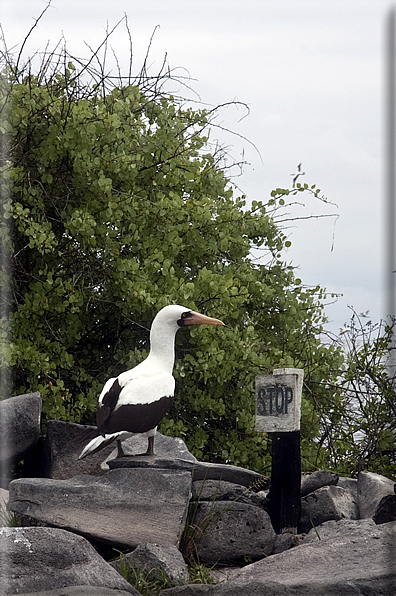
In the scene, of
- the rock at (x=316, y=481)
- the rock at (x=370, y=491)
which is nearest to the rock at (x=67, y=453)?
the rock at (x=316, y=481)

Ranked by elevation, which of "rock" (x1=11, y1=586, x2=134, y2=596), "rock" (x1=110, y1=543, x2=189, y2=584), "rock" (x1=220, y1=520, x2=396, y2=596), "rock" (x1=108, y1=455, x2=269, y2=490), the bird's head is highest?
the bird's head

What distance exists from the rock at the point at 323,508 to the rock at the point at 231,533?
0.42 meters

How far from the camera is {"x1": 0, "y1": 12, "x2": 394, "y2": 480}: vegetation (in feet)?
20.2

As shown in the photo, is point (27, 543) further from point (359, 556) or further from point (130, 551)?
point (359, 556)

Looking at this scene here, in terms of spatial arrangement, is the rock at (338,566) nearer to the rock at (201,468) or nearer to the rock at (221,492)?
the rock at (221,492)

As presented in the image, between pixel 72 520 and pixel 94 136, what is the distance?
3.50m

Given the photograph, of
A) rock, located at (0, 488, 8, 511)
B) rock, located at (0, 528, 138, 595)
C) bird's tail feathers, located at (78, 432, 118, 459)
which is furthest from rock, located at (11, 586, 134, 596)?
rock, located at (0, 488, 8, 511)

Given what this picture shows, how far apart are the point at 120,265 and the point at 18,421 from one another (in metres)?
1.73

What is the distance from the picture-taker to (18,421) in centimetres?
522

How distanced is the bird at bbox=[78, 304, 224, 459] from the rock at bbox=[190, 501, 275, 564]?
61 cm

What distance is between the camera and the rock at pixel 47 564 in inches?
140

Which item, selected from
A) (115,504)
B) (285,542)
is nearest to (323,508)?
(285,542)

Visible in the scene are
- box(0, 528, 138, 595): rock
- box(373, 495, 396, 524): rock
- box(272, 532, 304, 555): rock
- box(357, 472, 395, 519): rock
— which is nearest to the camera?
box(0, 528, 138, 595): rock

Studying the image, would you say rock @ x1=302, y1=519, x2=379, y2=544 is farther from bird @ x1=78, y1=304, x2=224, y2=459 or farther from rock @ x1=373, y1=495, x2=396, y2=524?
bird @ x1=78, y1=304, x2=224, y2=459
